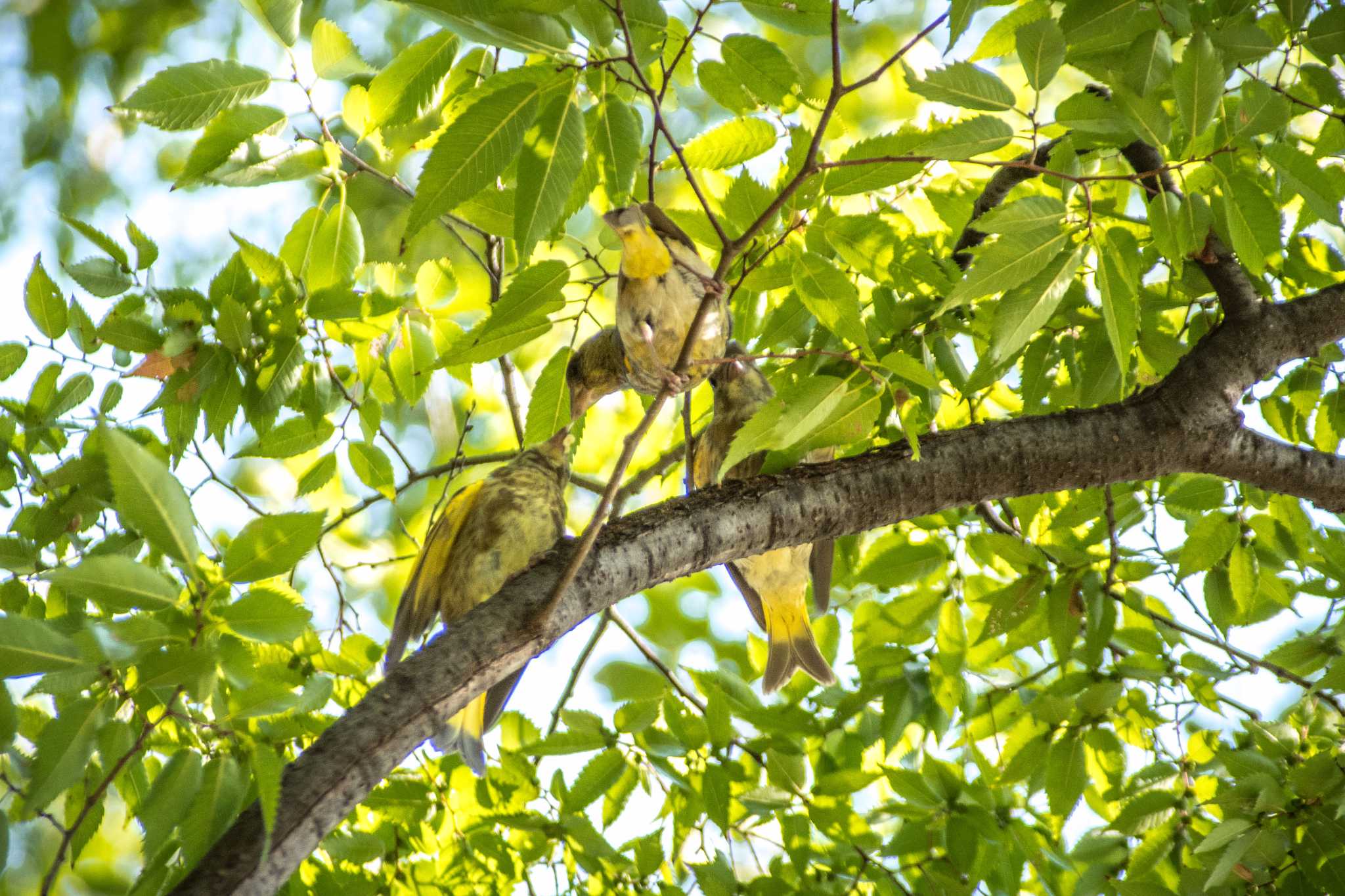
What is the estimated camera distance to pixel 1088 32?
1.74m

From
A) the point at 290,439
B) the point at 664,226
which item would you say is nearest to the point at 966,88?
the point at 664,226

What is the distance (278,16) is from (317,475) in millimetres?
1057

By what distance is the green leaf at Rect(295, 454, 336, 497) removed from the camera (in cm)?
245

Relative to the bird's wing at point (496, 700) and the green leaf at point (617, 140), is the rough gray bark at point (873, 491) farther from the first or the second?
the bird's wing at point (496, 700)

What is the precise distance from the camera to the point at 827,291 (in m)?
1.66

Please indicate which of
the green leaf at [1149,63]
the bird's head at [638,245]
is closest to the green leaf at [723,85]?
the bird's head at [638,245]

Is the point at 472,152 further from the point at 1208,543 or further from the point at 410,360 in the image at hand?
the point at 1208,543

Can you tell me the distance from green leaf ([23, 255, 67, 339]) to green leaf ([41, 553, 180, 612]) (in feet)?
4.02

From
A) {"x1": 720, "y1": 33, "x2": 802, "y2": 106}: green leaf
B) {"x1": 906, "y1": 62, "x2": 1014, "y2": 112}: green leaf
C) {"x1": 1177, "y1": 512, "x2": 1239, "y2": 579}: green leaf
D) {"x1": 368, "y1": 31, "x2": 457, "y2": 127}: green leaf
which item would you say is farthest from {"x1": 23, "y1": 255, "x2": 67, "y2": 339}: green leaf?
{"x1": 1177, "y1": 512, "x2": 1239, "y2": 579}: green leaf

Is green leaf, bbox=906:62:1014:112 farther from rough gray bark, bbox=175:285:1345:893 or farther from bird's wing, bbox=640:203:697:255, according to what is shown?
rough gray bark, bbox=175:285:1345:893

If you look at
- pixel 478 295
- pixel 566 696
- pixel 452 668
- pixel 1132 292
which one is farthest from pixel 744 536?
pixel 566 696

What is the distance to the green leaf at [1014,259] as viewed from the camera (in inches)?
57.9

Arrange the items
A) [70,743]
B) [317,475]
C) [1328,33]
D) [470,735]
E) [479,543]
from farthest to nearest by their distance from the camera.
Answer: [479,543] < [470,735] < [317,475] < [1328,33] < [70,743]

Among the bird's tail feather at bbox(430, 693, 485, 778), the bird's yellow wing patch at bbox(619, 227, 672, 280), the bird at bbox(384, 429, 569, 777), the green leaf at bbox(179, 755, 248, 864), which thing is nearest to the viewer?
the green leaf at bbox(179, 755, 248, 864)
